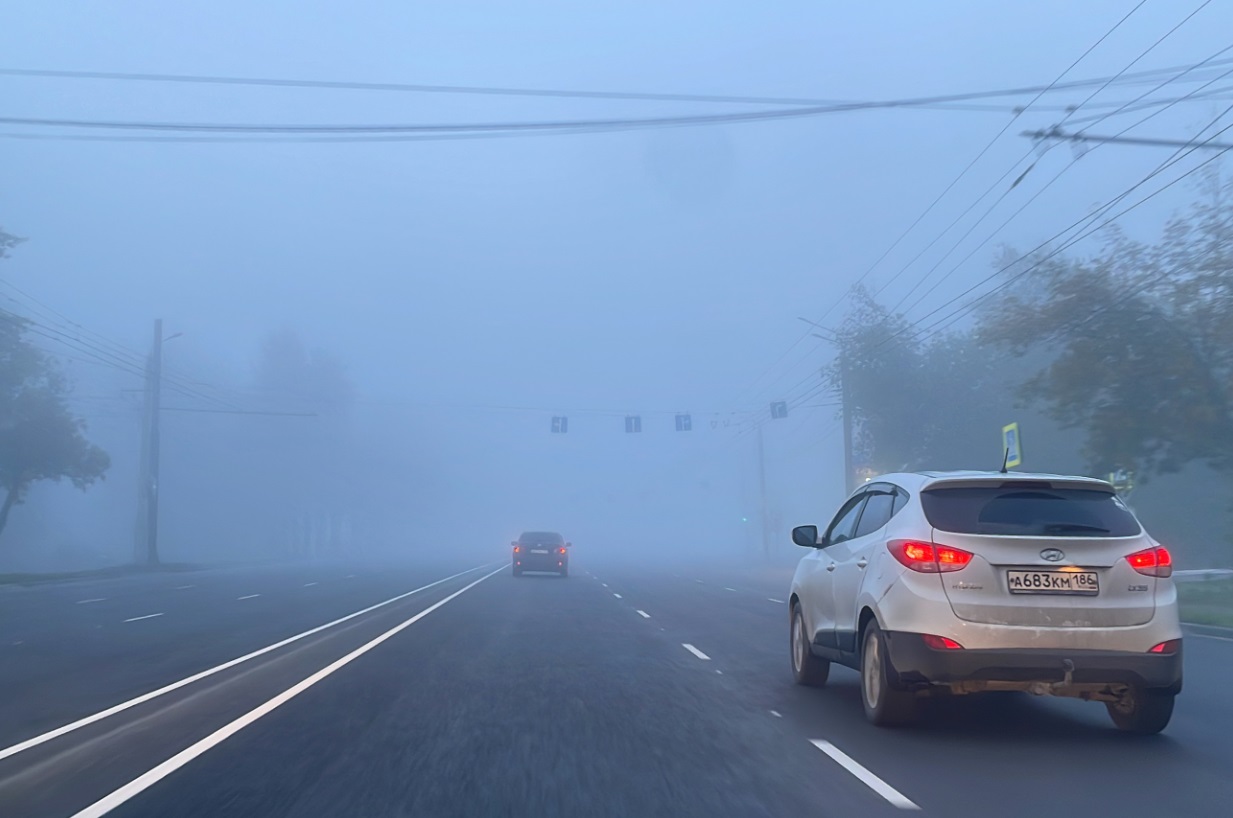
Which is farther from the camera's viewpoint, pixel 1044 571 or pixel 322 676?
pixel 322 676

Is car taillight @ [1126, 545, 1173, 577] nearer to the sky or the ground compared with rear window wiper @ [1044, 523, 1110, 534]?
nearer to the ground

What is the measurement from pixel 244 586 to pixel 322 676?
83.3ft

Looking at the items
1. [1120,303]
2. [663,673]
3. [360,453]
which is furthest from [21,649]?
[360,453]

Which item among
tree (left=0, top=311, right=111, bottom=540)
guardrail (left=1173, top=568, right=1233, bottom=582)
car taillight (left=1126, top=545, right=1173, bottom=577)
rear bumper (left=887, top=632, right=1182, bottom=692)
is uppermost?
tree (left=0, top=311, right=111, bottom=540)

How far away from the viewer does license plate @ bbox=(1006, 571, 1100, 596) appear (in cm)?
804

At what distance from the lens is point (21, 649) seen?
15.6 meters

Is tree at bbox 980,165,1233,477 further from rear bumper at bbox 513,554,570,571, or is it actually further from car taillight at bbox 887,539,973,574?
car taillight at bbox 887,539,973,574

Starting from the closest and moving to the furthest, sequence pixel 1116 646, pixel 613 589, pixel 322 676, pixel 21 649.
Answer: pixel 1116 646 → pixel 322 676 → pixel 21 649 → pixel 613 589

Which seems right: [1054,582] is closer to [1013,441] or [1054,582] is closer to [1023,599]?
[1023,599]

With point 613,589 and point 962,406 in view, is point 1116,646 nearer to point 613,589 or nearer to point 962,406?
point 613,589

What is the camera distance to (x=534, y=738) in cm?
870

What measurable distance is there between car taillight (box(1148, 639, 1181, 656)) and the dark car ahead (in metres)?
36.3

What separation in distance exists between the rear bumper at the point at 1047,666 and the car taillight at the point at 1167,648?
3cm

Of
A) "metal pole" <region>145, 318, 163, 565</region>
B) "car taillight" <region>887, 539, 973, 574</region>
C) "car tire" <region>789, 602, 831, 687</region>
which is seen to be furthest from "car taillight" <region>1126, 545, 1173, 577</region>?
"metal pole" <region>145, 318, 163, 565</region>
